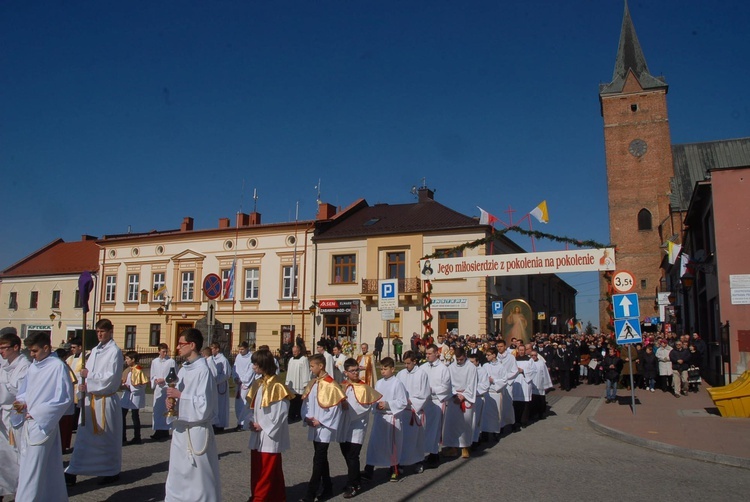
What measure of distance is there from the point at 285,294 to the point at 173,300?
9149mm

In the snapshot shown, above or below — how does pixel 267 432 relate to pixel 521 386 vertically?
above

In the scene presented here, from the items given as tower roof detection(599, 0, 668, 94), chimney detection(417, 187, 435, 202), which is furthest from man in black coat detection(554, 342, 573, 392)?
tower roof detection(599, 0, 668, 94)

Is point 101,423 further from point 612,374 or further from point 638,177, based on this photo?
point 638,177

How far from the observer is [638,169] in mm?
57125

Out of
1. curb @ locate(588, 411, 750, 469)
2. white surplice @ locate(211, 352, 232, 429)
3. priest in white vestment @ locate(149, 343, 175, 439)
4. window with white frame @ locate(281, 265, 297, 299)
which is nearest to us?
curb @ locate(588, 411, 750, 469)

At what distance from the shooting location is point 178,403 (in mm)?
6414

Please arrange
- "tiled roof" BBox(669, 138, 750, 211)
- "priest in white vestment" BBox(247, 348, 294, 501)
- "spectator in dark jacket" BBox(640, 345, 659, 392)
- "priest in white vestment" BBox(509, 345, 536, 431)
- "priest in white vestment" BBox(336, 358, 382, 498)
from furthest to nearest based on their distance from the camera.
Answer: "tiled roof" BBox(669, 138, 750, 211) → "spectator in dark jacket" BBox(640, 345, 659, 392) → "priest in white vestment" BBox(509, 345, 536, 431) → "priest in white vestment" BBox(336, 358, 382, 498) → "priest in white vestment" BBox(247, 348, 294, 501)

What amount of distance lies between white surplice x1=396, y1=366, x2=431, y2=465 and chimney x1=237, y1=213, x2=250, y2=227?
3582 centimetres

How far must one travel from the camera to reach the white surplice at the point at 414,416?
9.24 meters

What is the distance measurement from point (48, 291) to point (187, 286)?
620 inches

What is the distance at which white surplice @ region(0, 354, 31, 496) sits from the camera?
23.5 feet

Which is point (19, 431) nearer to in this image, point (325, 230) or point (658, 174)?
point (325, 230)

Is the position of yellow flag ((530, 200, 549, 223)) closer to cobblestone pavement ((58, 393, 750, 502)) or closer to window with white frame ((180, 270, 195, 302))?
cobblestone pavement ((58, 393, 750, 502))

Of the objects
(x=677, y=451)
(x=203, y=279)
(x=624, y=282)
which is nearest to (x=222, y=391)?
(x=677, y=451)
